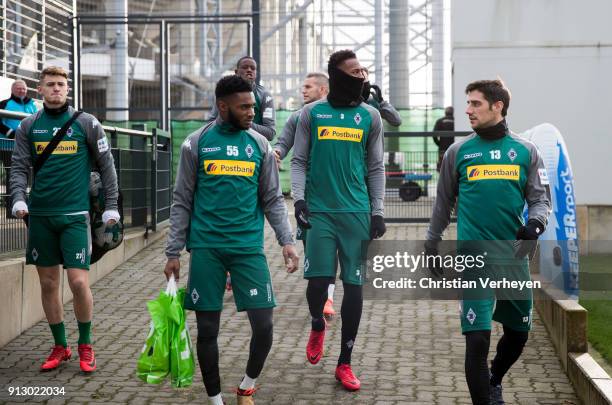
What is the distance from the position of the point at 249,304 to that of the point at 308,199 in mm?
1358

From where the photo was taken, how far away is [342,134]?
23.4 feet

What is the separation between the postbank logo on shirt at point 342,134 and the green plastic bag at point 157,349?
1.66 meters

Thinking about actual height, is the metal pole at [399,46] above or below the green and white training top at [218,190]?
above

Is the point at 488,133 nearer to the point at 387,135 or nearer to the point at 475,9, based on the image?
Result: the point at 475,9

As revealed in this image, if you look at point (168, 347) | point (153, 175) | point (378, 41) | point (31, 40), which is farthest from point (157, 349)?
point (378, 41)

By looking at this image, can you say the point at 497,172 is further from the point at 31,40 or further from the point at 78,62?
the point at 78,62

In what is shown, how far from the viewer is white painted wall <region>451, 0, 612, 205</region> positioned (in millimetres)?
14820

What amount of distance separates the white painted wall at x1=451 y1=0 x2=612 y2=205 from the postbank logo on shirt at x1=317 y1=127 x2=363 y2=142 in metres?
8.23

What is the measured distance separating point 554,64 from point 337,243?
883 centimetres

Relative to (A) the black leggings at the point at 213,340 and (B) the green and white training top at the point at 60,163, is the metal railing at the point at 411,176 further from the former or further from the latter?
(A) the black leggings at the point at 213,340

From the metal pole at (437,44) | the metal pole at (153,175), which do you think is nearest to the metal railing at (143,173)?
the metal pole at (153,175)

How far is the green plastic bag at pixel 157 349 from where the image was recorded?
601cm

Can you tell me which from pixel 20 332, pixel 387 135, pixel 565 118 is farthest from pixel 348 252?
pixel 387 135

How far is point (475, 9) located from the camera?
1546 centimetres
